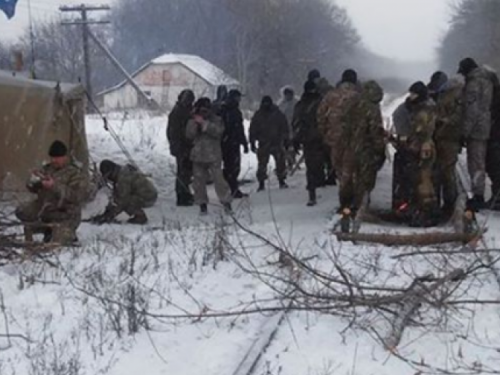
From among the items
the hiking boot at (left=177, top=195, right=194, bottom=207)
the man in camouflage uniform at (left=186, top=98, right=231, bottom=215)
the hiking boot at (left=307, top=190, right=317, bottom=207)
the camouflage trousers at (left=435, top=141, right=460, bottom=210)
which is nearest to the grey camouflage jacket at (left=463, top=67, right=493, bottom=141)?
the camouflage trousers at (left=435, top=141, right=460, bottom=210)

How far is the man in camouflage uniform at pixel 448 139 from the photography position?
9758mm

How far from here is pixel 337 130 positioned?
33.3 ft

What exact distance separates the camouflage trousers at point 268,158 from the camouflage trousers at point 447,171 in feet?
14.9

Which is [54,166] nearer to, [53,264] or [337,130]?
[53,264]

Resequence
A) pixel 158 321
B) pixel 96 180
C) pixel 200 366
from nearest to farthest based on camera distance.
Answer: pixel 200 366, pixel 158 321, pixel 96 180

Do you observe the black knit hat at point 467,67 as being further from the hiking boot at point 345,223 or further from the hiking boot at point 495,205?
the hiking boot at point 345,223

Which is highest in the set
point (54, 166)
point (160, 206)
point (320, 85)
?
point (320, 85)

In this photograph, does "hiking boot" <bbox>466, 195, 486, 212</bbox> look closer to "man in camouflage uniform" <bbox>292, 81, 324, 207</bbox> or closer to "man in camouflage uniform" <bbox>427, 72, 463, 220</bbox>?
"man in camouflage uniform" <bbox>427, 72, 463, 220</bbox>

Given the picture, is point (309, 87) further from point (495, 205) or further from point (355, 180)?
point (495, 205)

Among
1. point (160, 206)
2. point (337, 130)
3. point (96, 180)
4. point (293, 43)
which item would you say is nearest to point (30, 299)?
point (337, 130)

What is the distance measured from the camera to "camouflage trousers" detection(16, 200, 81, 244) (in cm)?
925

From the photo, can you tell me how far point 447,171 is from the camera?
9.91 m

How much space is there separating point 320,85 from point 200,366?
26.0ft

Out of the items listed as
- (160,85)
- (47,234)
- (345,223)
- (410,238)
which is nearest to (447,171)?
(345,223)
